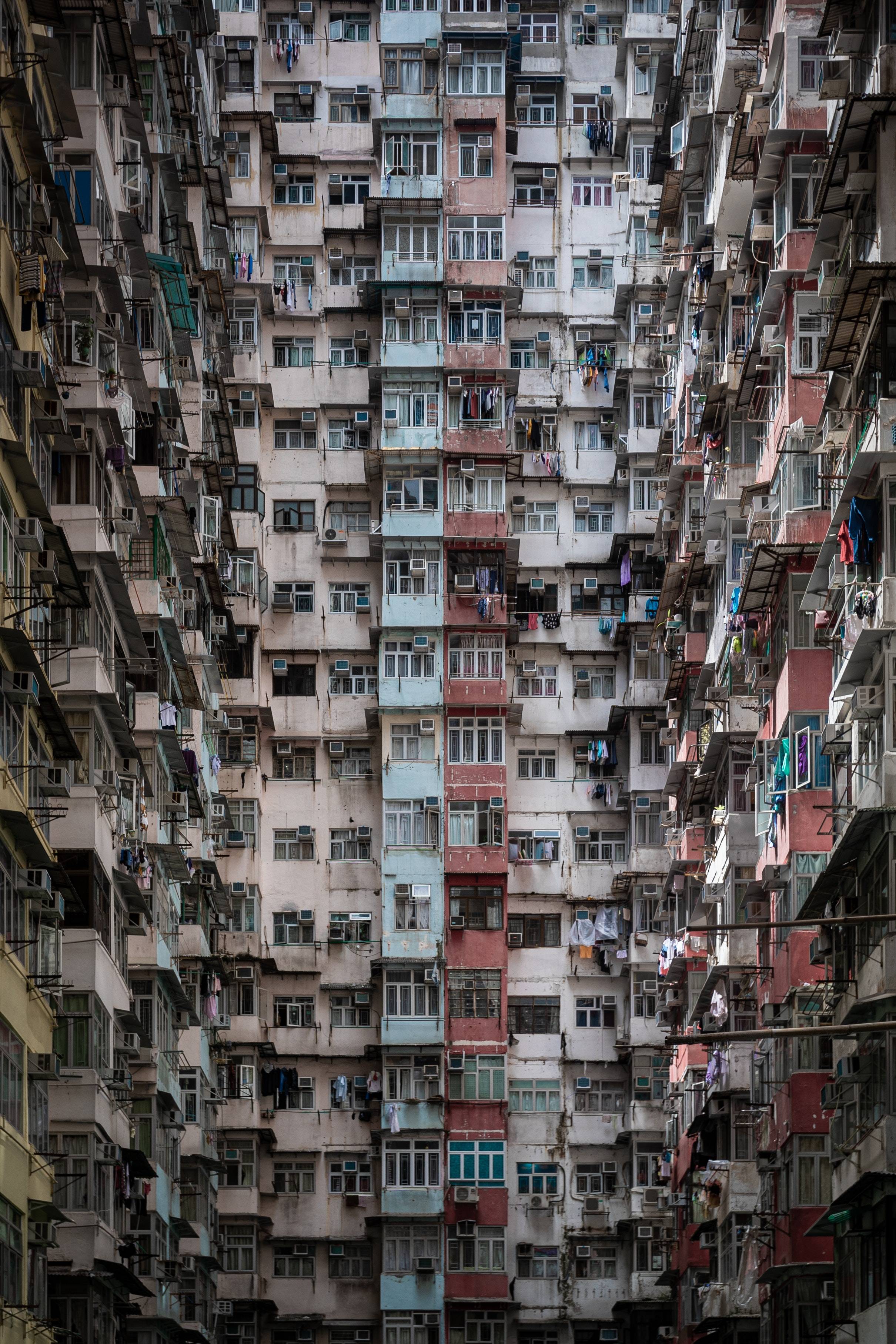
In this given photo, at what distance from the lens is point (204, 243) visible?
4859 cm

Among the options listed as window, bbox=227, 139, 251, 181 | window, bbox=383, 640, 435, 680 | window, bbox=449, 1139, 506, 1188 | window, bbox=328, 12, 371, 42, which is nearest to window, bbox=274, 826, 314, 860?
window, bbox=383, 640, 435, 680

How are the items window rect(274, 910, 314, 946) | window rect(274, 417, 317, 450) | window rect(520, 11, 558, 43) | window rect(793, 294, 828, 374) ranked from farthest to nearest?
window rect(520, 11, 558, 43)
window rect(274, 417, 317, 450)
window rect(274, 910, 314, 946)
window rect(793, 294, 828, 374)

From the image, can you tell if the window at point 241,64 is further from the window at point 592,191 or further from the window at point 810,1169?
the window at point 810,1169

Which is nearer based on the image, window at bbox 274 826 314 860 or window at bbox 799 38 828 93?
window at bbox 799 38 828 93

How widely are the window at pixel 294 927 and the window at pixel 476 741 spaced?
4.48 metres

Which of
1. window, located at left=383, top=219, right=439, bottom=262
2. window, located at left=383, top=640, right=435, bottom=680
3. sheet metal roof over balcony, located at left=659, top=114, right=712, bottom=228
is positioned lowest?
→ window, located at left=383, top=640, right=435, bottom=680

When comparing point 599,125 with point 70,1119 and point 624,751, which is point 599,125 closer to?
point 624,751

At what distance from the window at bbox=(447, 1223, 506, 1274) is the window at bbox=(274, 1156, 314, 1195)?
320 cm

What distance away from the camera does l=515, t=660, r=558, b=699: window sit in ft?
183

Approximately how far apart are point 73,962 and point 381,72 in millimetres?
28572

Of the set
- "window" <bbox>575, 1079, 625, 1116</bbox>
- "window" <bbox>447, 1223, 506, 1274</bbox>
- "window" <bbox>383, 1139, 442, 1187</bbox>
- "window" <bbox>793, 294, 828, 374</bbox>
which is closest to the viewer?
"window" <bbox>793, 294, 828, 374</bbox>

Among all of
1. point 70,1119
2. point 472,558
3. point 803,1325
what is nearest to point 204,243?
point 472,558

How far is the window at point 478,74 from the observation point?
55938mm

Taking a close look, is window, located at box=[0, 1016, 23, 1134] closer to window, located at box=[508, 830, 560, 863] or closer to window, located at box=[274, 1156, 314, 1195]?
window, located at box=[274, 1156, 314, 1195]
